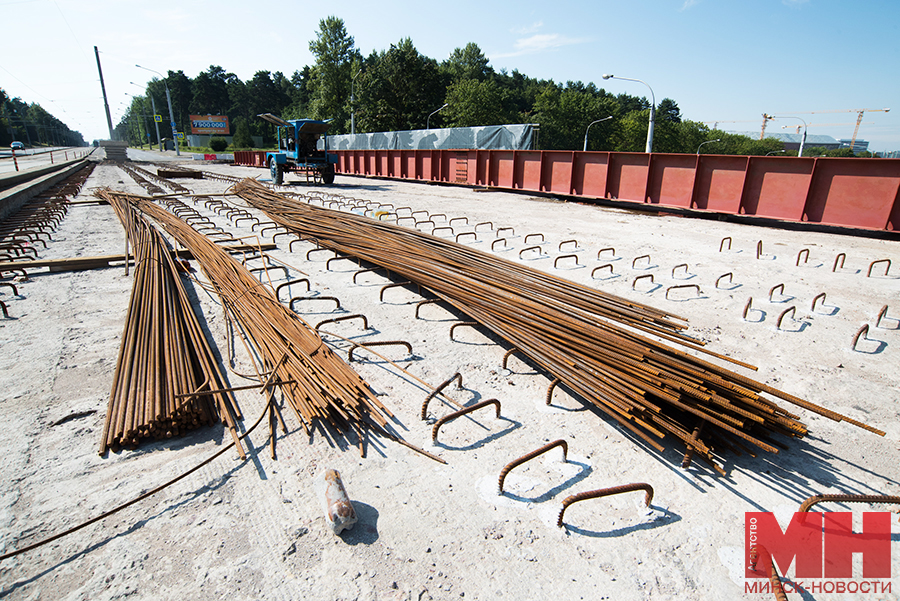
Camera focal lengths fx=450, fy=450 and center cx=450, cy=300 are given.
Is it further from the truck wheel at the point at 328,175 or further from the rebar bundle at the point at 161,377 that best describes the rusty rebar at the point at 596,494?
the truck wheel at the point at 328,175

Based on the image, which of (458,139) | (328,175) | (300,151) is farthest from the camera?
(458,139)

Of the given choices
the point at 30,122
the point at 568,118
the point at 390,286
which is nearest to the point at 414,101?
the point at 568,118

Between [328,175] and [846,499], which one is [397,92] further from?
[846,499]

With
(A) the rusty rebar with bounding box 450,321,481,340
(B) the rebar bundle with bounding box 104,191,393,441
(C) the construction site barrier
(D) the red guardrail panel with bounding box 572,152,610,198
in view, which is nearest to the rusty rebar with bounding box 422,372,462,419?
(B) the rebar bundle with bounding box 104,191,393,441

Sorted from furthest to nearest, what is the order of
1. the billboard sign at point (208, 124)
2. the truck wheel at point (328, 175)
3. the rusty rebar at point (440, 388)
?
the billboard sign at point (208, 124) → the truck wheel at point (328, 175) → the rusty rebar at point (440, 388)

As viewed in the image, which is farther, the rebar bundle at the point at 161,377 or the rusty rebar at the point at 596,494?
the rebar bundle at the point at 161,377

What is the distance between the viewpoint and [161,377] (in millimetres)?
3863

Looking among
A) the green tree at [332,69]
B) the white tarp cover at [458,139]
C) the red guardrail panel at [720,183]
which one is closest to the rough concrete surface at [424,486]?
the red guardrail panel at [720,183]

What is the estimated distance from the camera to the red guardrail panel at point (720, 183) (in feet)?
42.5

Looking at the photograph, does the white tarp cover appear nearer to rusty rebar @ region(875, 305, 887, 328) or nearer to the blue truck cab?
the blue truck cab

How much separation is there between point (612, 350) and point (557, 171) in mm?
15181

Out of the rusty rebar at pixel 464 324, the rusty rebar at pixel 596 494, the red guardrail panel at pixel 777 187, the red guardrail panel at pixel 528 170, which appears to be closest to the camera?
the rusty rebar at pixel 596 494

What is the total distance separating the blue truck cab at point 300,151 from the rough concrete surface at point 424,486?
58.4 feet

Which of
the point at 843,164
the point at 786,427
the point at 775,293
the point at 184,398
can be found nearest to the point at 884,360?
the point at 775,293
